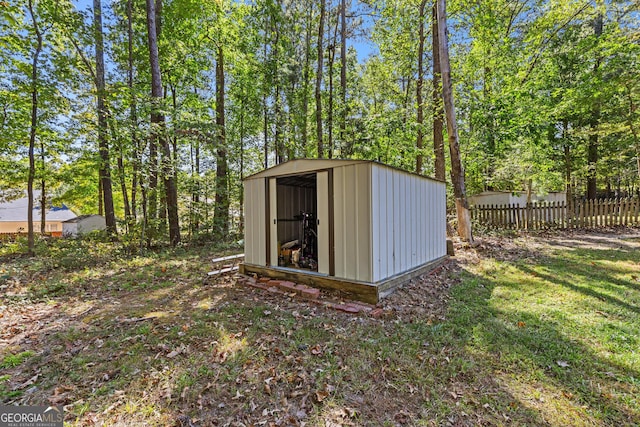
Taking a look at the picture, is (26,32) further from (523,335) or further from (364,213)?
(523,335)

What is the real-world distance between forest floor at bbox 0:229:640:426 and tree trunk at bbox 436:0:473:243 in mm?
2398

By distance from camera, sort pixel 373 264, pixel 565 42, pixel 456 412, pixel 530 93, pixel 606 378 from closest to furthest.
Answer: pixel 456 412 → pixel 606 378 → pixel 373 264 → pixel 530 93 → pixel 565 42

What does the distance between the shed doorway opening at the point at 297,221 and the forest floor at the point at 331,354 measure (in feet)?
3.72

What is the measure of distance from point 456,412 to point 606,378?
1485mm

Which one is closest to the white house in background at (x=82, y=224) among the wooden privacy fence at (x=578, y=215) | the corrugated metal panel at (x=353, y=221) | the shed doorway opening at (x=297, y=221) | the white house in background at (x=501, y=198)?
the shed doorway opening at (x=297, y=221)

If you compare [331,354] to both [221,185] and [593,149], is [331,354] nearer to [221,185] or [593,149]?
[221,185]

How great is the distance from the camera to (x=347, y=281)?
4.12 metres

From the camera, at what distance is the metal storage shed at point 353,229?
399 cm

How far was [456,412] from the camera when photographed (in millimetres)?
2076

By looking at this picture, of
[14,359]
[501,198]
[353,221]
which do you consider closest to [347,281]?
[353,221]

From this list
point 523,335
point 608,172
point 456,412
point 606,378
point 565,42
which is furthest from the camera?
point 608,172

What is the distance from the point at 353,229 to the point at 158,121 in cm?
746

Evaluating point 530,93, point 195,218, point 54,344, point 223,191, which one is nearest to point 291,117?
point 223,191

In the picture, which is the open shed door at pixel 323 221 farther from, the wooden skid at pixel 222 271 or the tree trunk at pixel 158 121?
the tree trunk at pixel 158 121
